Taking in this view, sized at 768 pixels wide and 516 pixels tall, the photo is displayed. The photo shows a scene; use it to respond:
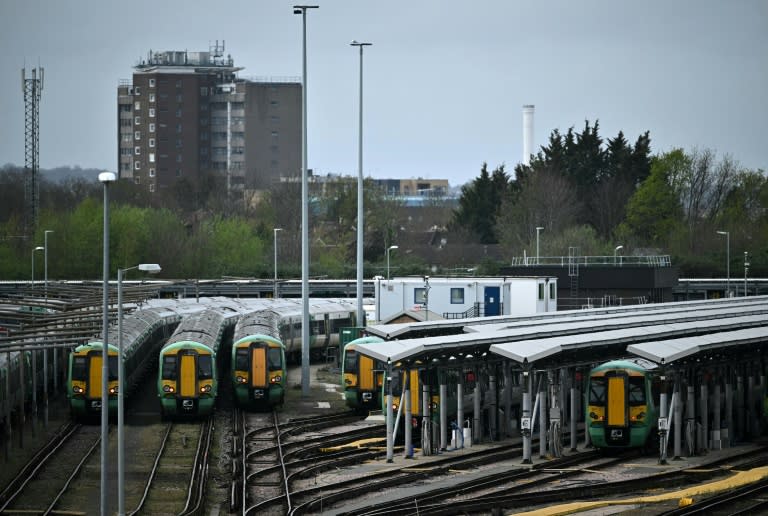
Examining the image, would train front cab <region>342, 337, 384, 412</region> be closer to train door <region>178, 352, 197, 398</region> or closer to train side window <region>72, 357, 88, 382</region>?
train door <region>178, 352, 197, 398</region>

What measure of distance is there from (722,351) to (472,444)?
747 cm

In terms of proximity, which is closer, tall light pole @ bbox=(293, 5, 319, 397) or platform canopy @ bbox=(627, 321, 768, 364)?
platform canopy @ bbox=(627, 321, 768, 364)

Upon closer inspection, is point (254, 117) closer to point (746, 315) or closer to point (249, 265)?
point (249, 265)

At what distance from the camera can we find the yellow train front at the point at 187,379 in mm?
41812

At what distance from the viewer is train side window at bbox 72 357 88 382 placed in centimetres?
4100

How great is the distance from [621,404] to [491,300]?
1162 inches

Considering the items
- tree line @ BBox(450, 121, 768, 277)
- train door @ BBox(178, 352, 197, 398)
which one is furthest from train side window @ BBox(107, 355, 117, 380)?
tree line @ BBox(450, 121, 768, 277)

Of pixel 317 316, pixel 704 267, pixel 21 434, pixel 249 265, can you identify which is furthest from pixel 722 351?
pixel 249 265

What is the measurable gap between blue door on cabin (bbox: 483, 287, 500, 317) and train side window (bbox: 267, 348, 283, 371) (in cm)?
2087

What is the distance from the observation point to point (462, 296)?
65.1 meters

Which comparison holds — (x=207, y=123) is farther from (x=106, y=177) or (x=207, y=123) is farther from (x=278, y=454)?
(x=106, y=177)

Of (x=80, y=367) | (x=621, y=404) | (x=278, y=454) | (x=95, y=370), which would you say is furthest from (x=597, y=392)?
(x=80, y=367)

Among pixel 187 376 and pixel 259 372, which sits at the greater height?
pixel 187 376

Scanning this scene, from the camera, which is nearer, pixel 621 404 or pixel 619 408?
pixel 621 404
